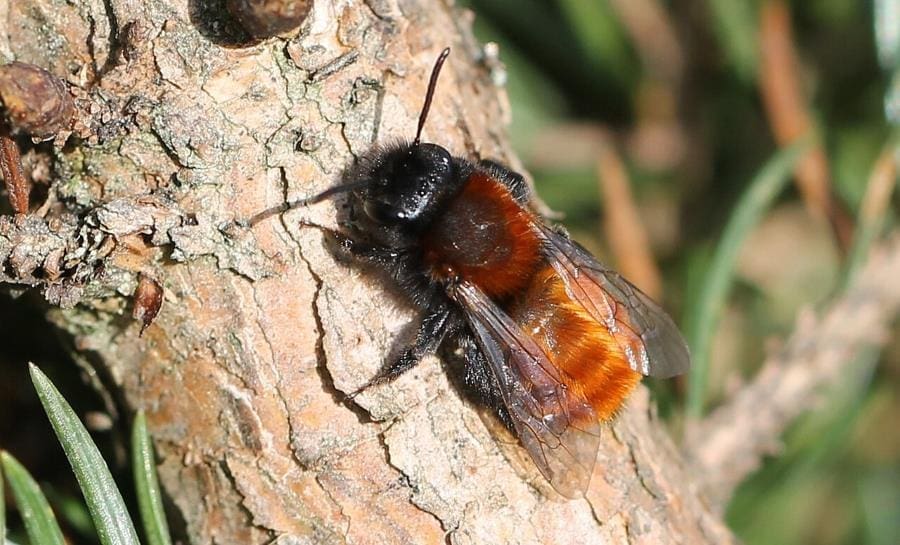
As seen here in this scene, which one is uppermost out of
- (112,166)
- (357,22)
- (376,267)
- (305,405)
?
(357,22)

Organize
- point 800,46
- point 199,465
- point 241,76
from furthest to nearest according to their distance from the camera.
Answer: point 800,46, point 199,465, point 241,76

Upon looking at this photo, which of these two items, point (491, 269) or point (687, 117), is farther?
point (687, 117)

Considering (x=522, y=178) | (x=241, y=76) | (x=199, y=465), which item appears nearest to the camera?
(x=241, y=76)

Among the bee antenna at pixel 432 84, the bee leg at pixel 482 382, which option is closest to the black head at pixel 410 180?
the bee antenna at pixel 432 84

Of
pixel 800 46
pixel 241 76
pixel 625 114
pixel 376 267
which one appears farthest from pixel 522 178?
pixel 800 46

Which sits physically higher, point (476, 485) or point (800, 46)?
point (800, 46)

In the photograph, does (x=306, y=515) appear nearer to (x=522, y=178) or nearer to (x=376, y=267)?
(x=376, y=267)

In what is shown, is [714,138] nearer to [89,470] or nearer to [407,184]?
[407,184]
